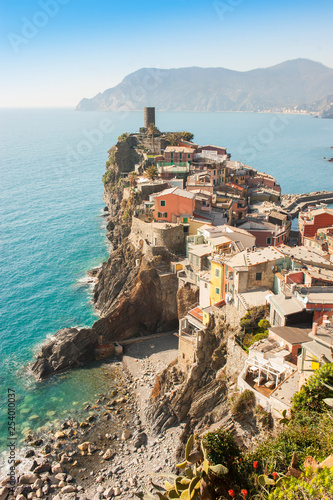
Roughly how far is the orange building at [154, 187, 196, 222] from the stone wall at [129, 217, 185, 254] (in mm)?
1754

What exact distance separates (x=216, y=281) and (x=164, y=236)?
12083mm

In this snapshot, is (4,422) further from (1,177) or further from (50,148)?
(50,148)

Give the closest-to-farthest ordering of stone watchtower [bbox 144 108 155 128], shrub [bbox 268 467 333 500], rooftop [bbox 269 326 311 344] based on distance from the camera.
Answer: shrub [bbox 268 467 333 500]
rooftop [bbox 269 326 311 344]
stone watchtower [bbox 144 108 155 128]

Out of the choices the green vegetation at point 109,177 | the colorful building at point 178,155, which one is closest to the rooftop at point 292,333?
the colorful building at point 178,155

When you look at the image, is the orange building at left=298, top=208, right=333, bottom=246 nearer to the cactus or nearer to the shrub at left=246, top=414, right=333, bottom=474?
the shrub at left=246, top=414, right=333, bottom=474

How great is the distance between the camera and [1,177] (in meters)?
126

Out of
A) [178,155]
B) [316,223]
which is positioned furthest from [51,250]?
[316,223]

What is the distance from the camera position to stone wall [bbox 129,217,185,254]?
143 ft

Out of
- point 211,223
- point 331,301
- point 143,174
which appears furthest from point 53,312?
point 331,301

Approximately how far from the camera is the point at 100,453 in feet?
94.4

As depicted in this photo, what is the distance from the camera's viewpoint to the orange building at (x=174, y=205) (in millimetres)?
45844

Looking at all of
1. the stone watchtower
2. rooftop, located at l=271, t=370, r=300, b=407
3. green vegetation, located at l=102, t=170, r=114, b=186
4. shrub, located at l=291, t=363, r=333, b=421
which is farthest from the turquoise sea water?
shrub, located at l=291, t=363, r=333, b=421

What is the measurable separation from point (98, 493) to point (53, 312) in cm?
2541

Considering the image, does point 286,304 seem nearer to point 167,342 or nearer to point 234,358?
point 234,358
